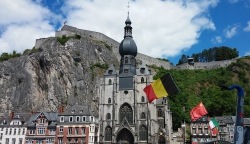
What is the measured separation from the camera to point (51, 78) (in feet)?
173

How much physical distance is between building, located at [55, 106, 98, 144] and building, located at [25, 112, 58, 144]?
1.12 m

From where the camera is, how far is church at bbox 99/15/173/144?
36906 mm

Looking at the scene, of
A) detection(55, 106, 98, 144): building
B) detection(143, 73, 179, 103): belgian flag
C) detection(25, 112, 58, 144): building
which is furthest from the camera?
detection(25, 112, 58, 144): building

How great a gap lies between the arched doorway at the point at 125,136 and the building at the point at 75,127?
3.85 m

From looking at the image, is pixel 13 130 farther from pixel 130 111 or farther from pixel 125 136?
pixel 130 111

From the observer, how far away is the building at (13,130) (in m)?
36.7

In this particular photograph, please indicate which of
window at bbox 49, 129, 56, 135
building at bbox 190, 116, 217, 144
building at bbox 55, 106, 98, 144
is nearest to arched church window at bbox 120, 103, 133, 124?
building at bbox 55, 106, 98, 144

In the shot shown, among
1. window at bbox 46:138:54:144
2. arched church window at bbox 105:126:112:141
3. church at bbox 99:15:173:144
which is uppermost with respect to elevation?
church at bbox 99:15:173:144

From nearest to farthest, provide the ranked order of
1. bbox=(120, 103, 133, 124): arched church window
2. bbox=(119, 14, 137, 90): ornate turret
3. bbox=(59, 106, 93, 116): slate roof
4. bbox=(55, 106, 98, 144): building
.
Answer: bbox=(55, 106, 98, 144): building, bbox=(59, 106, 93, 116): slate roof, bbox=(120, 103, 133, 124): arched church window, bbox=(119, 14, 137, 90): ornate turret

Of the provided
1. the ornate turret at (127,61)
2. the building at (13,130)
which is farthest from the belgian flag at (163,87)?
the building at (13,130)

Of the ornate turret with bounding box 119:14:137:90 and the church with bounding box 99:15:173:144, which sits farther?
the ornate turret with bounding box 119:14:137:90

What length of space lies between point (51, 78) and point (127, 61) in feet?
62.6

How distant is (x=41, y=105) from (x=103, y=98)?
1640 centimetres

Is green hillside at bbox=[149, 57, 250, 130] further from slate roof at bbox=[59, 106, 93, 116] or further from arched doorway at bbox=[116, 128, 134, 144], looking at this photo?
slate roof at bbox=[59, 106, 93, 116]
